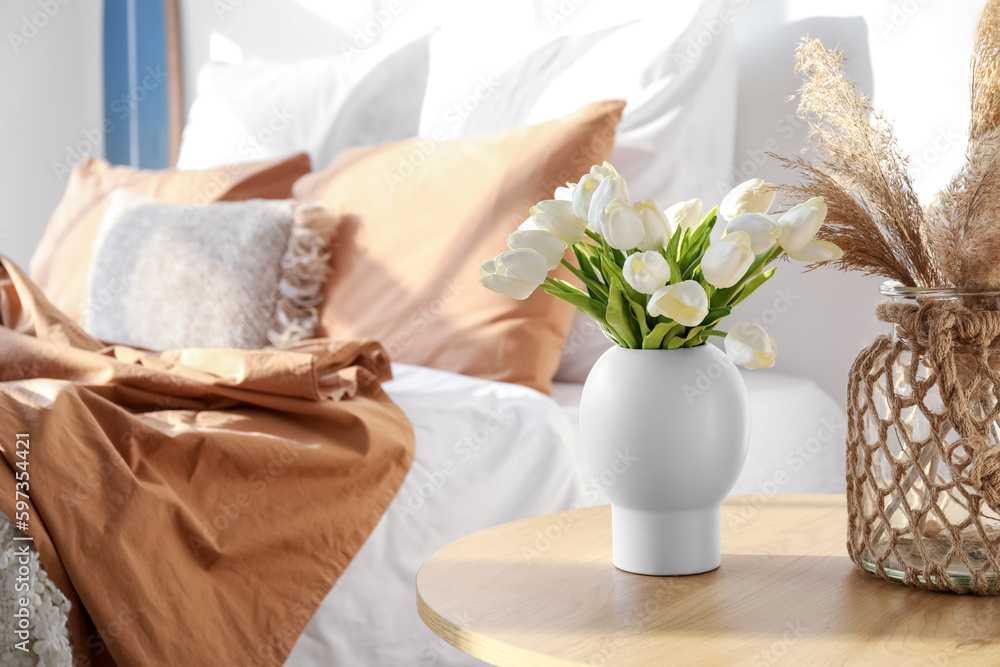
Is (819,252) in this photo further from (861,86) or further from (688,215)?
(861,86)

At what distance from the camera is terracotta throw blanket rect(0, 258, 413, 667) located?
→ 3.37 feet

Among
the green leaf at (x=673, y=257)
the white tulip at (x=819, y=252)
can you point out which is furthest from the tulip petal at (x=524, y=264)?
the white tulip at (x=819, y=252)

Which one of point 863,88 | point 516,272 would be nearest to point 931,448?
point 516,272

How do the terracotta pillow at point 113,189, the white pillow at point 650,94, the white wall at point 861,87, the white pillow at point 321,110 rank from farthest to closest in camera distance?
the white pillow at point 321,110 → the terracotta pillow at point 113,189 → the white pillow at point 650,94 → the white wall at point 861,87

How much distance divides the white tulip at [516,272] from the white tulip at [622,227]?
7cm

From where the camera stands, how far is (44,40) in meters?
3.65

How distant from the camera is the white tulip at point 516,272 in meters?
0.81

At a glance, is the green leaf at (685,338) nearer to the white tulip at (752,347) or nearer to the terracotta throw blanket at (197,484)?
the white tulip at (752,347)

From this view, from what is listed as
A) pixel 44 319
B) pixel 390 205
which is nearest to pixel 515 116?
pixel 390 205

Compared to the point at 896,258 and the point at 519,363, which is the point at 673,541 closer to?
the point at 896,258

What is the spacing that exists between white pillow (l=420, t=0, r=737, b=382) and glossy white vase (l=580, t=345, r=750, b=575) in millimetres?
843

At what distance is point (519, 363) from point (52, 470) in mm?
710

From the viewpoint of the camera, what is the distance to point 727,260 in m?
0.75

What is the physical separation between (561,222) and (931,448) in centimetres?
36
